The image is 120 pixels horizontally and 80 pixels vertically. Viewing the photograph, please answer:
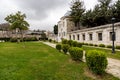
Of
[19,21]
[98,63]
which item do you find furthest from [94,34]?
[98,63]

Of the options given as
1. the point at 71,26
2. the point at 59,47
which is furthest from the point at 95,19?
the point at 59,47

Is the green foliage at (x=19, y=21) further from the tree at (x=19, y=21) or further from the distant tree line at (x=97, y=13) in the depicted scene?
the distant tree line at (x=97, y=13)

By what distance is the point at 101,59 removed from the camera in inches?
330

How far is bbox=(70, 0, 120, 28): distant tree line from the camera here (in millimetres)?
37375

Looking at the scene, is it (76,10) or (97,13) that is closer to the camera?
(97,13)

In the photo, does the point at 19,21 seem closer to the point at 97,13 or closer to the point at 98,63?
the point at 97,13

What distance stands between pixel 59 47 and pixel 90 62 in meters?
11.5

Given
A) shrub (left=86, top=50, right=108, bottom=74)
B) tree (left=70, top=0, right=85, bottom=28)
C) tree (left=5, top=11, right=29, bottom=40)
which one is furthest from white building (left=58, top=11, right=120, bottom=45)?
shrub (left=86, top=50, right=108, bottom=74)

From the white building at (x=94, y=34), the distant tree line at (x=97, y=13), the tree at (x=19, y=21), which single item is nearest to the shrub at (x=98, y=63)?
the white building at (x=94, y=34)

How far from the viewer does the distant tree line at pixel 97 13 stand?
37.4 m

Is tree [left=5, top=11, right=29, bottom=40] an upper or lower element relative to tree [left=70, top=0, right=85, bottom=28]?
lower

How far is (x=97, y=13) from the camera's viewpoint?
40.9 meters

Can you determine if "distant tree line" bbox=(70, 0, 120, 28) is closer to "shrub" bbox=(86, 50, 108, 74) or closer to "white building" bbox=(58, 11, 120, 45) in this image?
"white building" bbox=(58, 11, 120, 45)

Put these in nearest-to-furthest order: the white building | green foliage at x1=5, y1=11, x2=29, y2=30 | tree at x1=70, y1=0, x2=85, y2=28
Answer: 1. the white building
2. green foliage at x1=5, y1=11, x2=29, y2=30
3. tree at x1=70, y1=0, x2=85, y2=28
